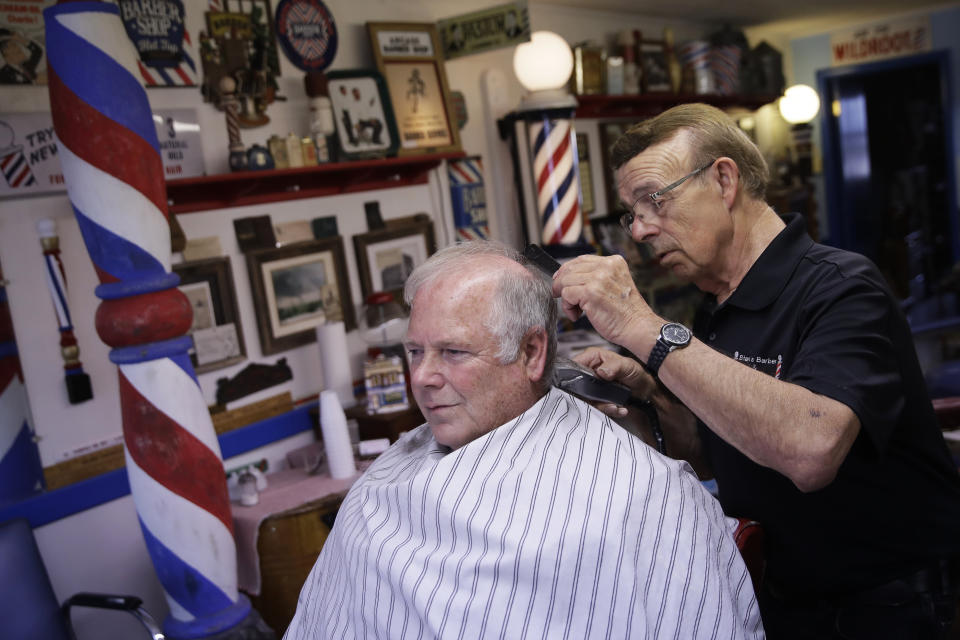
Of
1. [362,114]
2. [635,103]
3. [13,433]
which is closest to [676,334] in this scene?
[13,433]

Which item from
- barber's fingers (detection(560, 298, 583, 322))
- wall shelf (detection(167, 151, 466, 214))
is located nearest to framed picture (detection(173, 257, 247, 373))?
wall shelf (detection(167, 151, 466, 214))

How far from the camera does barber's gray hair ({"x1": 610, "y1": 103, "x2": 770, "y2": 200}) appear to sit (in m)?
1.62

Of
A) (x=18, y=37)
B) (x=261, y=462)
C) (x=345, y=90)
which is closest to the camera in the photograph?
(x=18, y=37)

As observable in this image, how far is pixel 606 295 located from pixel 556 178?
8.46 ft

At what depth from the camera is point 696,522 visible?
1364 mm

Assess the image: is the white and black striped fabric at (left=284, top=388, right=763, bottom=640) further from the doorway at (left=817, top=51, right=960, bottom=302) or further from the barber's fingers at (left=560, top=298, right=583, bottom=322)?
the doorway at (left=817, top=51, right=960, bottom=302)

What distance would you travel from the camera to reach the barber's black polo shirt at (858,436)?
132 centimetres

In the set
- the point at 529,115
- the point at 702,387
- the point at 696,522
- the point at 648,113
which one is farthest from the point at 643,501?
the point at 648,113

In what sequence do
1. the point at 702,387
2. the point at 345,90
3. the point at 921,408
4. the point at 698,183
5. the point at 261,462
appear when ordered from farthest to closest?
the point at 345,90 → the point at 261,462 → the point at 698,183 → the point at 921,408 → the point at 702,387

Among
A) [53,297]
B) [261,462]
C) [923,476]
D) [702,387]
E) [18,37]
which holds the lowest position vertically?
[261,462]

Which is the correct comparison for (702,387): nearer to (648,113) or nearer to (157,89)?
(157,89)

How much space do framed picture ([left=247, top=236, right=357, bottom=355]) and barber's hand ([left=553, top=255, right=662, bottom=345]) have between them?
1930mm

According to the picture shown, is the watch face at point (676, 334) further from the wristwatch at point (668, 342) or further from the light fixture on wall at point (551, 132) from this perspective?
the light fixture on wall at point (551, 132)

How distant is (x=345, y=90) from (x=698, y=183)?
7.08ft
